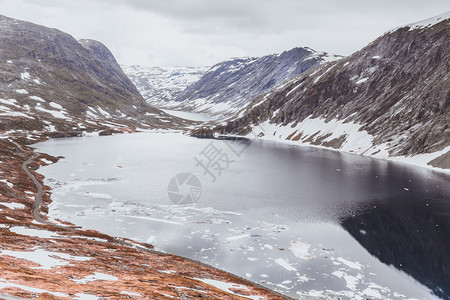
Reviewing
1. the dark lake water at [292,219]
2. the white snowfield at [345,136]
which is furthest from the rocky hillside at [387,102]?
the dark lake water at [292,219]

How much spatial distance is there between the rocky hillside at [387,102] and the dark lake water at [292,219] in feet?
74.9

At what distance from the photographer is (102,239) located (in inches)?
1615

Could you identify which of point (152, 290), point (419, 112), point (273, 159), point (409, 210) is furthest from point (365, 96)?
point (152, 290)

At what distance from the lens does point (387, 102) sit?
14275 cm

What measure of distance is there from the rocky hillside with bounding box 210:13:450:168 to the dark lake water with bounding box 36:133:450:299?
2283 centimetres

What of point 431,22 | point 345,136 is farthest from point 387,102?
point 431,22

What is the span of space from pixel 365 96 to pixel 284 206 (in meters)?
125

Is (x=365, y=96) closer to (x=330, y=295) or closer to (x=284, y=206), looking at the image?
(x=284, y=206)

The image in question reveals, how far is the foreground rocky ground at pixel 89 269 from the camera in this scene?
20266mm

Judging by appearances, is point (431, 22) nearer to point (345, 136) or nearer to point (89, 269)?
point (345, 136)

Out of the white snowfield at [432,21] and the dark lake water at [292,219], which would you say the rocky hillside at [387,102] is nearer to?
the white snowfield at [432,21]

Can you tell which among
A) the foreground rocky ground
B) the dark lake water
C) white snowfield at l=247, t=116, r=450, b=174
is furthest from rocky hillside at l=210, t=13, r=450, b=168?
the foreground rocky ground

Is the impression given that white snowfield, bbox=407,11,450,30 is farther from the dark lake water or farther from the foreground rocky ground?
the foreground rocky ground

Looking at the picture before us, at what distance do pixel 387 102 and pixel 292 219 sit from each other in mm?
113769
